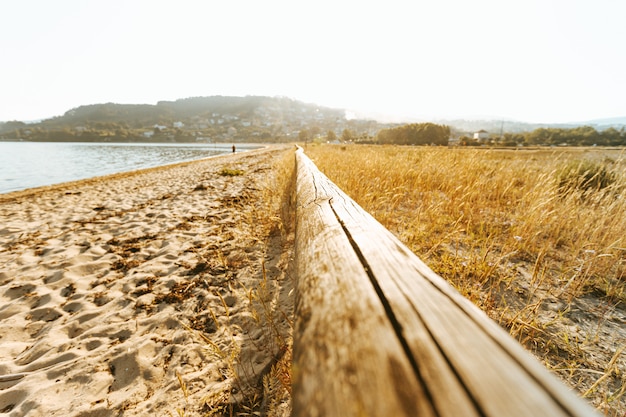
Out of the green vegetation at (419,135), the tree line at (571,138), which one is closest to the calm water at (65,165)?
the green vegetation at (419,135)

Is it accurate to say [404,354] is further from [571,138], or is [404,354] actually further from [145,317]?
[571,138]

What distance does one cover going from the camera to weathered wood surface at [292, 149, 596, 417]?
0.40 metres

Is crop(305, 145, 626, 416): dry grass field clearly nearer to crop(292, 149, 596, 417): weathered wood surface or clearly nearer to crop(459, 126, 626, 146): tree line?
crop(292, 149, 596, 417): weathered wood surface

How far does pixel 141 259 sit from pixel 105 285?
498mm

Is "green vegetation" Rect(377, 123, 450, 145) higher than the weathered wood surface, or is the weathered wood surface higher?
"green vegetation" Rect(377, 123, 450, 145)

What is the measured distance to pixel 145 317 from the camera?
6.66ft

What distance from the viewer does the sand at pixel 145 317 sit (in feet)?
4.60

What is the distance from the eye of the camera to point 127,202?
230 inches

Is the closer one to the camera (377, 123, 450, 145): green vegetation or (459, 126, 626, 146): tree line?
(377, 123, 450, 145): green vegetation

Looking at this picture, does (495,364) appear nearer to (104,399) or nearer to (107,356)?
(104,399)

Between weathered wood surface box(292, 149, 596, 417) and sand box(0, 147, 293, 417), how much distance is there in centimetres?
86

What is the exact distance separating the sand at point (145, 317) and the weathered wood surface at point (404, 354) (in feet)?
2.81

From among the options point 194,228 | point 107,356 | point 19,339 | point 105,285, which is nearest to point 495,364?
point 107,356

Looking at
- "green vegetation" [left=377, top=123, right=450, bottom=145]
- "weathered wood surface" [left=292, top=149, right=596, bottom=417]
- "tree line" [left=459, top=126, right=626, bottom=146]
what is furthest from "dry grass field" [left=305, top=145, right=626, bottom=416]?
"tree line" [left=459, top=126, right=626, bottom=146]
